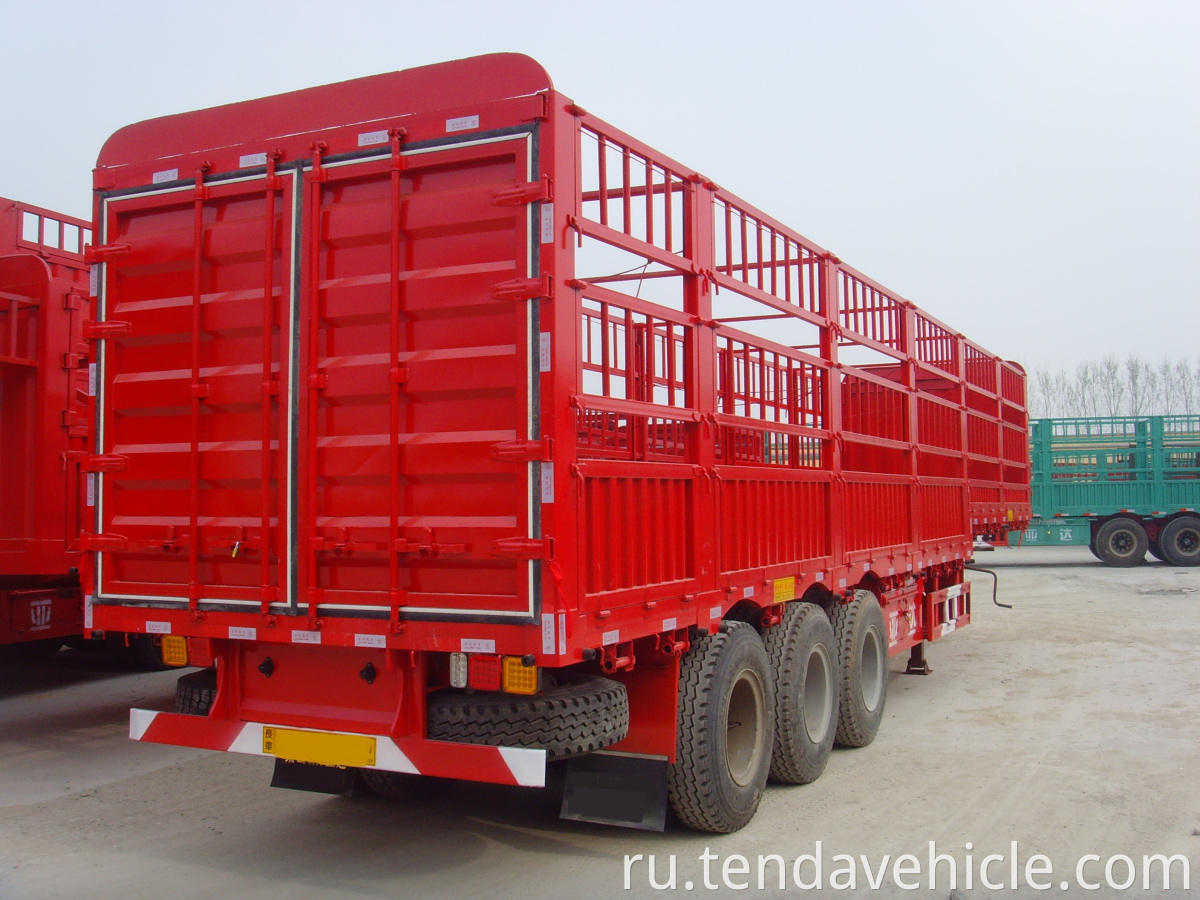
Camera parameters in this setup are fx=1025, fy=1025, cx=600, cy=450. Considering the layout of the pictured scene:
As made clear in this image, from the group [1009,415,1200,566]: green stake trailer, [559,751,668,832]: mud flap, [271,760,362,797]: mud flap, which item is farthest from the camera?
[1009,415,1200,566]: green stake trailer

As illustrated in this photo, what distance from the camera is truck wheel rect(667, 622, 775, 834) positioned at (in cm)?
476

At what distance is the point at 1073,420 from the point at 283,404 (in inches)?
886

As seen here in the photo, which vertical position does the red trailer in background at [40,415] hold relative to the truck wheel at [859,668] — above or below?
above

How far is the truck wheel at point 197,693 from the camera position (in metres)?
4.82

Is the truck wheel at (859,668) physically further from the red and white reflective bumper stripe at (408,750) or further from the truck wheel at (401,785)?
the red and white reflective bumper stripe at (408,750)

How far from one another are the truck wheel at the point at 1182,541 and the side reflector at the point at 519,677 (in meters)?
21.5

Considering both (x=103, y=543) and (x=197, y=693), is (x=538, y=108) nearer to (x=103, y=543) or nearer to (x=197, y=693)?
(x=103, y=543)

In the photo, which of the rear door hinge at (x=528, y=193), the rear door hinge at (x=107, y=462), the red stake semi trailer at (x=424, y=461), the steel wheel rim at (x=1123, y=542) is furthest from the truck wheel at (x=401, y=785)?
the steel wheel rim at (x=1123, y=542)

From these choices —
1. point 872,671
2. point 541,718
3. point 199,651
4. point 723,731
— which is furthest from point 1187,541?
point 199,651

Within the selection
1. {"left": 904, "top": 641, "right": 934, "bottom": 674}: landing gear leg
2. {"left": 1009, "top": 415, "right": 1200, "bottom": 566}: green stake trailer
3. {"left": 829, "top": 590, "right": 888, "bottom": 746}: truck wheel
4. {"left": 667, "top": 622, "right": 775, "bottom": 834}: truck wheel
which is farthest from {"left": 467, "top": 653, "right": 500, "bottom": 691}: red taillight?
{"left": 1009, "top": 415, "right": 1200, "bottom": 566}: green stake trailer

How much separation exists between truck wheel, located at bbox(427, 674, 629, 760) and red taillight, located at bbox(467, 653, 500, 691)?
133 mm

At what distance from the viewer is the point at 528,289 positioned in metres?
4.02

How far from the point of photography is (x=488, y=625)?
4.07 metres

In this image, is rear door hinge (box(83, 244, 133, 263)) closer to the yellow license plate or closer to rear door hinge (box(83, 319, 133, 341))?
rear door hinge (box(83, 319, 133, 341))
